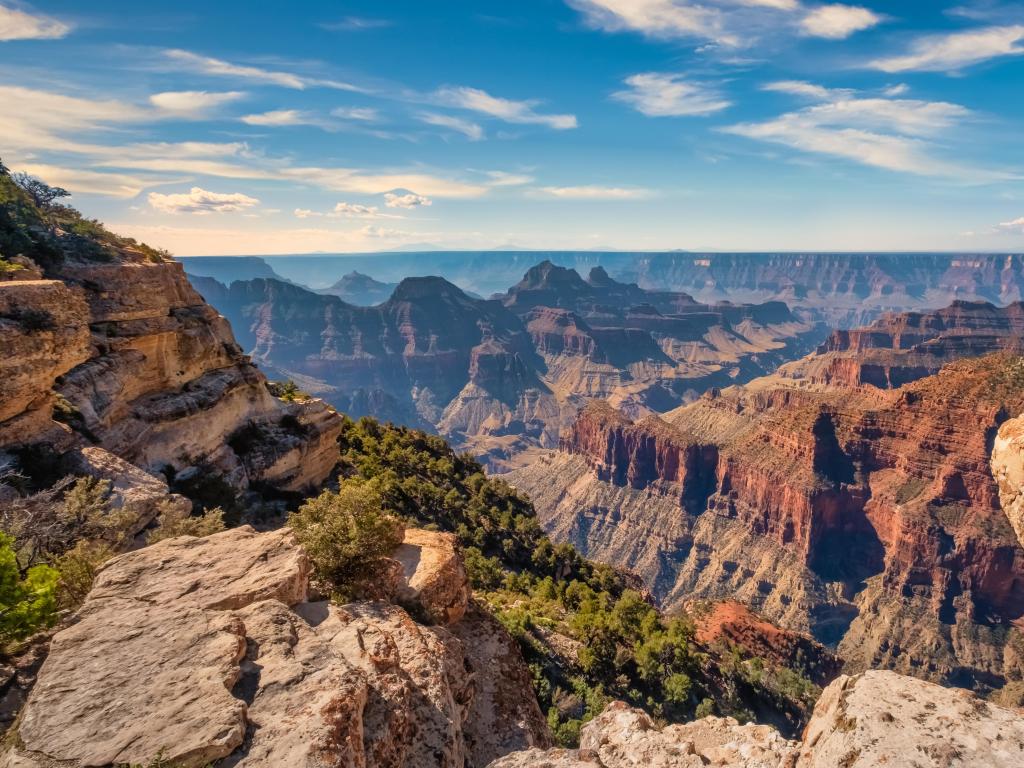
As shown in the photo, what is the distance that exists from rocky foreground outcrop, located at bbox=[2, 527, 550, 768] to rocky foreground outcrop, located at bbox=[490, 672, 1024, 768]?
3.26 meters

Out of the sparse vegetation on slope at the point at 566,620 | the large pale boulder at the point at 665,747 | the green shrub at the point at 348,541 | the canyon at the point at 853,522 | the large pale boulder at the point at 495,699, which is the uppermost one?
the green shrub at the point at 348,541

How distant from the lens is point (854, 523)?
340ft

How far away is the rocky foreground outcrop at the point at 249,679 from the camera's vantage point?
381 inches

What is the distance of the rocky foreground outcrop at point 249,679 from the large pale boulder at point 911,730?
870 cm

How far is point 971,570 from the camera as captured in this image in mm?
83688

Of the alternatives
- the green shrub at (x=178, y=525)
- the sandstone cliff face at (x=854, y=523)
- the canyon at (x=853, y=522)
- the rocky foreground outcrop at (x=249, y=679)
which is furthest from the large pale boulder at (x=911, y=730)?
the sandstone cliff face at (x=854, y=523)

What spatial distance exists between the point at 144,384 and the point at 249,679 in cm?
2616

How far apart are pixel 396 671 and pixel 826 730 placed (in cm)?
992

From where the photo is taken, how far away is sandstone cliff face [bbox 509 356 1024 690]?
269 ft

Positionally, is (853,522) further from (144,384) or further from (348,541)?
(144,384)

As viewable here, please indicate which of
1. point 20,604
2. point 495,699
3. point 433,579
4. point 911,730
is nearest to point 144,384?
point 20,604

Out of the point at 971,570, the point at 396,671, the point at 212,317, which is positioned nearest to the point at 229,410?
the point at 212,317

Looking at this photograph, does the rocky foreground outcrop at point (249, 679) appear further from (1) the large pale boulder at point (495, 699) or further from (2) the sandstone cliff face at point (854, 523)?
(2) the sandstone cliff face at point (854, 523)

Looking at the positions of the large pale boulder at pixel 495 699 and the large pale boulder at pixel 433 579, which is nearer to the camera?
the large pale boulder at pixel 495 699
